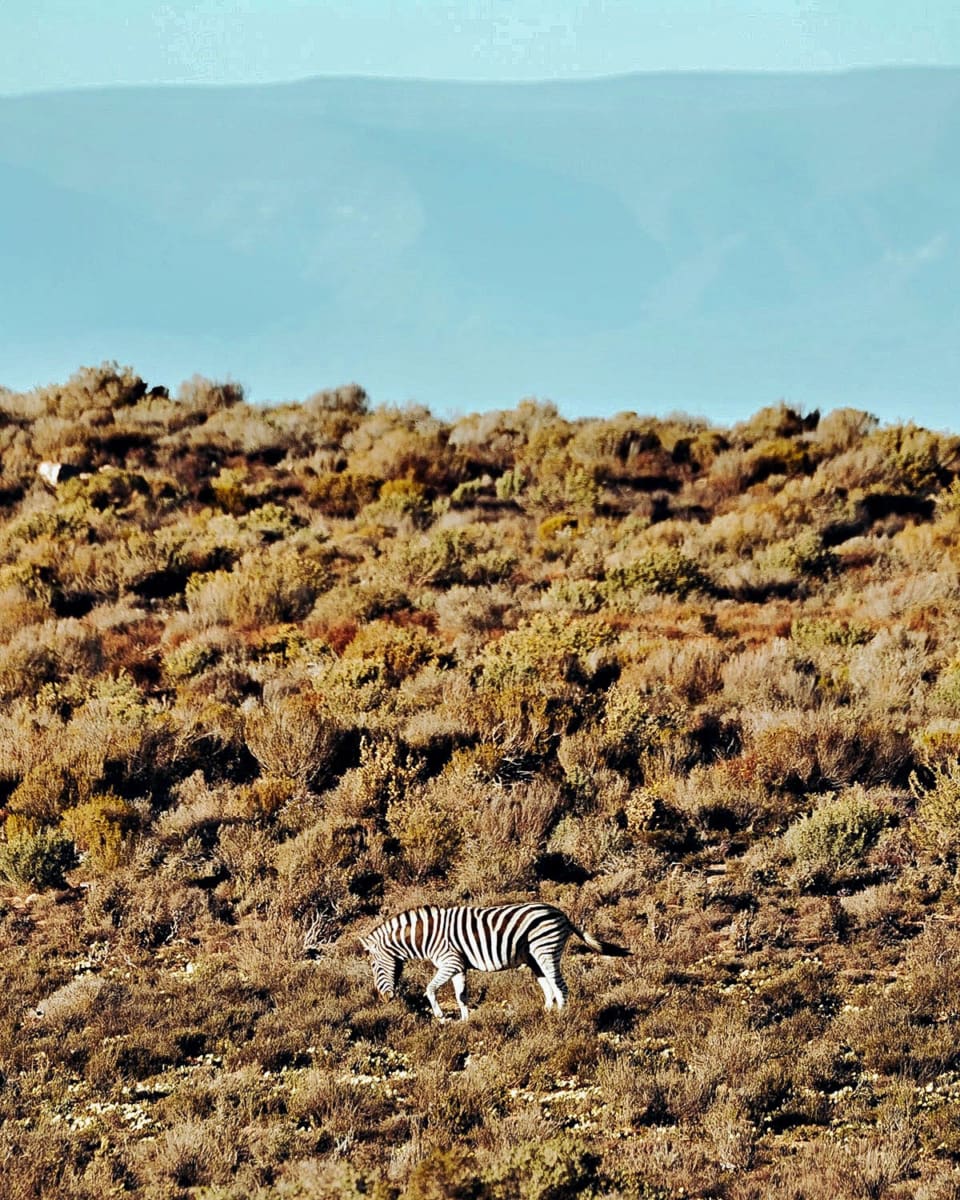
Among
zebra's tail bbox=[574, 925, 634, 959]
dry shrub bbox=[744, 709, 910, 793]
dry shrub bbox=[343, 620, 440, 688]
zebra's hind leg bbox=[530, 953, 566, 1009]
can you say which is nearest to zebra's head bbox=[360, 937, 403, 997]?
zebra's hind leg bbox=[530, 953, 566, 1009]

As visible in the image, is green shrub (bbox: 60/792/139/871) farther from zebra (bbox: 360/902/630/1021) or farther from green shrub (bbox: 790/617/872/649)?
green shrub (bbox: 790/617/872/649)

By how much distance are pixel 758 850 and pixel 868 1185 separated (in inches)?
181

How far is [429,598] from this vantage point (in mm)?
17234

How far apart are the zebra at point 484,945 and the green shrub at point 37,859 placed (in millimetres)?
4005

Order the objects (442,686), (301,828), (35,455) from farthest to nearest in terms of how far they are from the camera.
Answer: (35,455), (442,686), (301,828)

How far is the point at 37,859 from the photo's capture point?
9977 millimetres

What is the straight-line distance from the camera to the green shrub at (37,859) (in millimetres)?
9914

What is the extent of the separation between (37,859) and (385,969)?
4.16 meters

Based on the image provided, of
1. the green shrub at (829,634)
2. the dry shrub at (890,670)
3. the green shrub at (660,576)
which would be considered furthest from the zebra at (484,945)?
the green shrub at (660,576)

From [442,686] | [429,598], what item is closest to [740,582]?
[429,598]

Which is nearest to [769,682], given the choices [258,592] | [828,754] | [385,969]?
[828,754]

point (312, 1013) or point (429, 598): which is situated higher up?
point (429, 598)

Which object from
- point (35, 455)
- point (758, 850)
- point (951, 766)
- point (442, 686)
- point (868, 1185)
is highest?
point (35, 455)

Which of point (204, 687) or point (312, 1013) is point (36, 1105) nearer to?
point (312, 1013)
